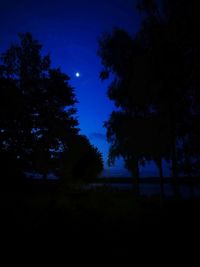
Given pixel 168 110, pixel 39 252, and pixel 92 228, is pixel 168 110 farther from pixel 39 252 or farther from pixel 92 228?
pixel 39 252

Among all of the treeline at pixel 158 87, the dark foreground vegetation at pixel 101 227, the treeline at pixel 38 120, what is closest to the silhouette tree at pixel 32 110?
the treeline at pixel 38 120

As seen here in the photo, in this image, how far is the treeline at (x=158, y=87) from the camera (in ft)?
46.7

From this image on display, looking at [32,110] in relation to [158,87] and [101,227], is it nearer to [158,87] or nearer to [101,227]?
[158,87]

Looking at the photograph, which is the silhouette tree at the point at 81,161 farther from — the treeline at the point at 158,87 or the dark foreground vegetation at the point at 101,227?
the dark foreground vegetation at the point at 101,227

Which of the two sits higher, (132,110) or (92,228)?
(132,110)

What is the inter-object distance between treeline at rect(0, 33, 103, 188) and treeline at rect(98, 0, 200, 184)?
7720 millimetres

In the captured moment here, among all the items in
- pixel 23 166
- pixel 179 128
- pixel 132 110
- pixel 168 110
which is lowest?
pixel 23 166

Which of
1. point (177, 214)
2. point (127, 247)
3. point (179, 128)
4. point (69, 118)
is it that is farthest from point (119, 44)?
point (127, 247)

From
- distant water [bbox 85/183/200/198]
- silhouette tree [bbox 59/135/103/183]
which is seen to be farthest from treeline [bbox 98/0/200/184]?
silhouette tree [bbox 59/135/103/183]

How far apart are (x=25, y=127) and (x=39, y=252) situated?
2239cm

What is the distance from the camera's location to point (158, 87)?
16.0 m

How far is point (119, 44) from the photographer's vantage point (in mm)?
19781

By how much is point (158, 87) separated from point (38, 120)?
16480 mm

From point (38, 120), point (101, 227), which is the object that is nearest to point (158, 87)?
point (101, 227)
